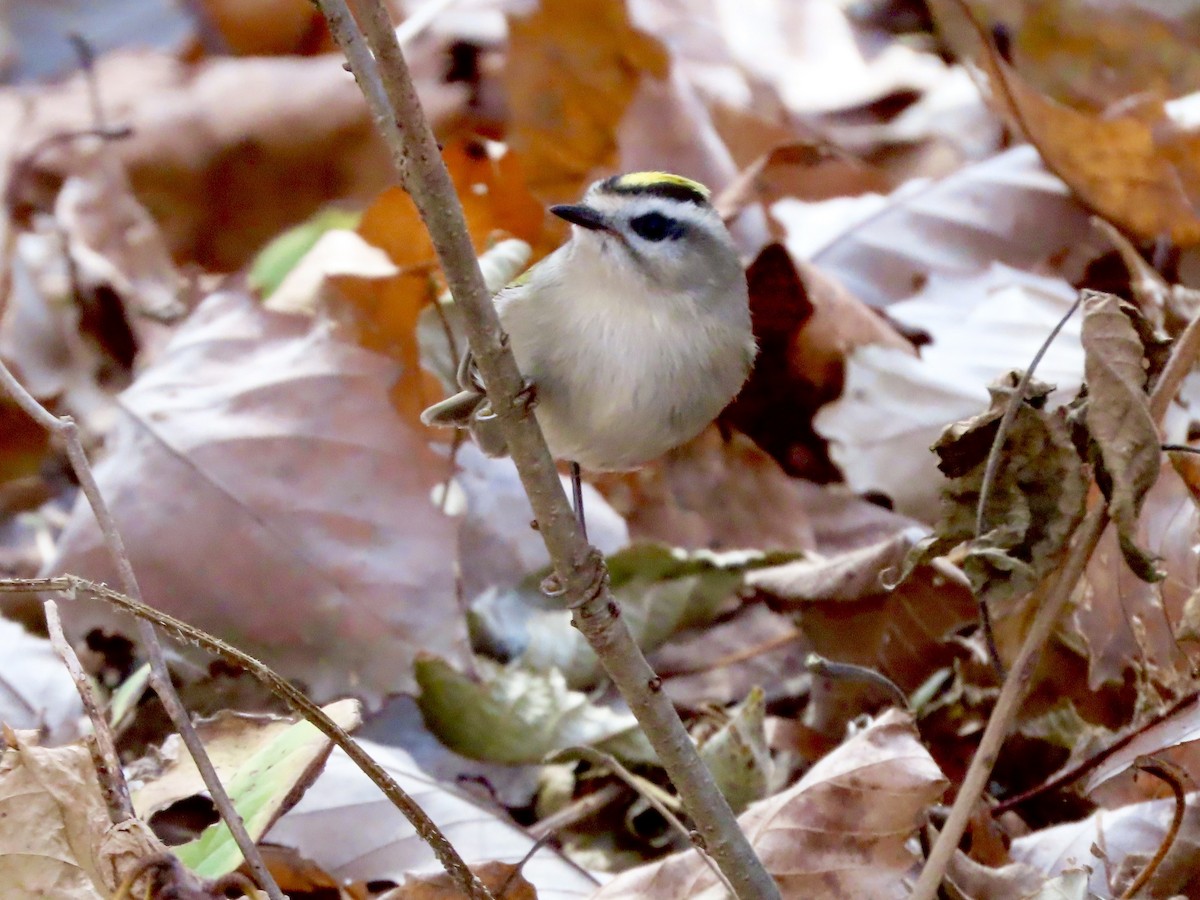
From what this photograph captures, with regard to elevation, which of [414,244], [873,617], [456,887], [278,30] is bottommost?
[873,617]

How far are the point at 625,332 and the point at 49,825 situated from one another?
3.04 feet

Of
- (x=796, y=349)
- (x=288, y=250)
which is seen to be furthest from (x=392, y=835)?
(x=288, y=250)

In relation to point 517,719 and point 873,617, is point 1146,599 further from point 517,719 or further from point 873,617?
point 517,719

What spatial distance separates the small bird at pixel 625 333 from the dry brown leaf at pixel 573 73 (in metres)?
2.09

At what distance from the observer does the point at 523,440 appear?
1.30m

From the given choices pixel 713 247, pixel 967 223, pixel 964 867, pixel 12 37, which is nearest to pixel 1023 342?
pixel 967 223

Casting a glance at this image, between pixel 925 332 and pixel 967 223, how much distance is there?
588 mm

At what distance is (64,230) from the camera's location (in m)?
4.14

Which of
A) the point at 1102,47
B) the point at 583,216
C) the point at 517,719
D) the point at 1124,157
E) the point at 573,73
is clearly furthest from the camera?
the point at 1102,47

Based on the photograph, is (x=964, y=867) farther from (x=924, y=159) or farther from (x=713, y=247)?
(x=924, y=159)

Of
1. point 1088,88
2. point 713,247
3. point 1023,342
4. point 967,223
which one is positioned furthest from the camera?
point 1088,88

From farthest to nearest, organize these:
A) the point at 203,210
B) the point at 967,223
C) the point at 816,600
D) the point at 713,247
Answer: the point at 203,210 → the point at 967,223 → the point at 816,600 → the point at 713,247

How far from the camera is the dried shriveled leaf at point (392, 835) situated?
6.19 feet

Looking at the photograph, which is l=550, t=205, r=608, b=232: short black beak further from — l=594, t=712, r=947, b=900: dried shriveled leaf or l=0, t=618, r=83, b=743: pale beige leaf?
l=0, t=618, r=83, b=743: pale beige leaf
